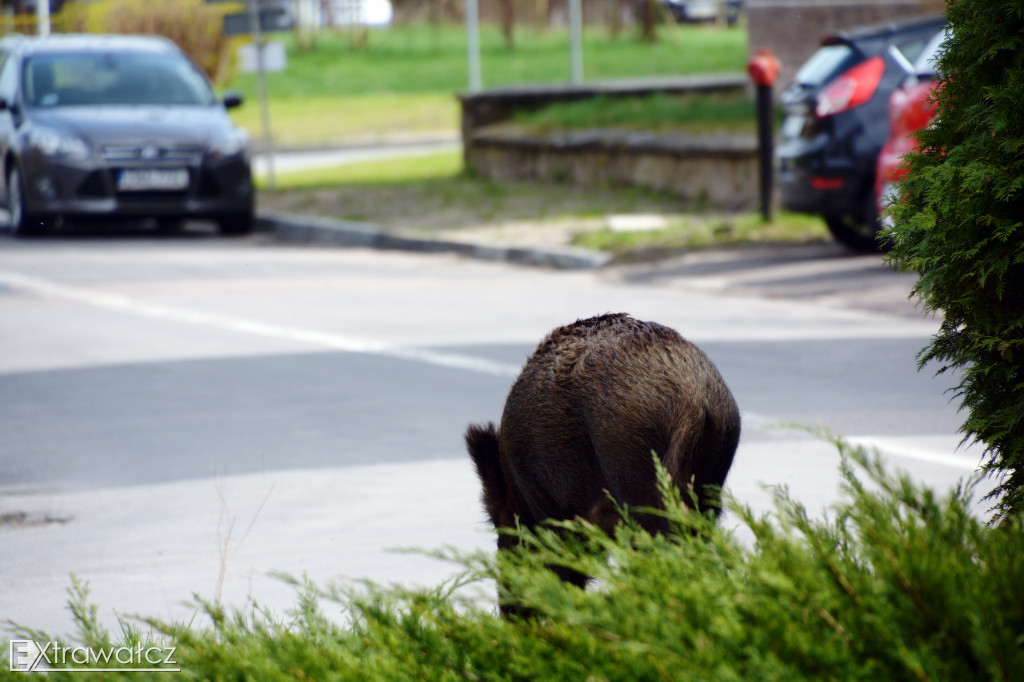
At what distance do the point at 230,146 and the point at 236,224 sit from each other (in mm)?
1030

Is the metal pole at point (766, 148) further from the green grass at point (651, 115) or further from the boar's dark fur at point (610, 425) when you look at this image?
the boar's dark fur at point (610, 425)

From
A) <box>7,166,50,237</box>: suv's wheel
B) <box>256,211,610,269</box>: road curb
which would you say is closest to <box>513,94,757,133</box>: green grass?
<box>256,211,610,269</box>: road curb

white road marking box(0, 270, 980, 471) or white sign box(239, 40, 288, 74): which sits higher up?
white sign box(239, 40, 288, 74)

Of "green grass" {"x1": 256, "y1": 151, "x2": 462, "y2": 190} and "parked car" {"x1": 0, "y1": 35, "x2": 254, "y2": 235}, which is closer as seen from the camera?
"parked car" {"x1": 0, "y1": 35, "x2": 254, "y2": 235}

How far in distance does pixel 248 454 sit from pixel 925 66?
7.31m

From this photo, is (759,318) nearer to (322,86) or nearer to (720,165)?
(720,165)

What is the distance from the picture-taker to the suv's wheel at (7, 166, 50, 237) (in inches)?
603

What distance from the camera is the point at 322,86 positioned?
39.5 meters

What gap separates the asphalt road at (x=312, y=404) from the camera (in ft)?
16.5

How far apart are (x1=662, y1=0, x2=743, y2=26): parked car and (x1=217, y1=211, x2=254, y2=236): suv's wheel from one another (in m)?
35.1

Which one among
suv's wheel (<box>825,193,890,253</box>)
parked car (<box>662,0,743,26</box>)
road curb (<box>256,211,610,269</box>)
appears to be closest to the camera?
suv's wheel (<box>825,193,890,253</box>)

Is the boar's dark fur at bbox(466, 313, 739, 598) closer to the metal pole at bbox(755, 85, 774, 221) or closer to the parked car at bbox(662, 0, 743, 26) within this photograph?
the metal pole at bbox(755, 85, 774, 221)

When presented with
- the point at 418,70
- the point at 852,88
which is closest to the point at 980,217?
the point at 852,88

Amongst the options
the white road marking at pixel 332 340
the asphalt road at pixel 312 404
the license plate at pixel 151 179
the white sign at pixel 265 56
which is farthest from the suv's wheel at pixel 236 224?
the white sign at pixel 265 56
